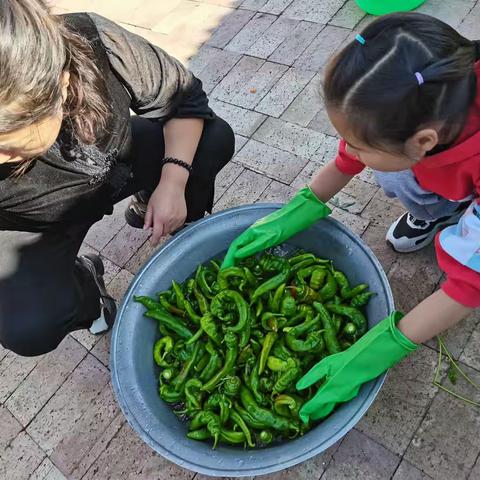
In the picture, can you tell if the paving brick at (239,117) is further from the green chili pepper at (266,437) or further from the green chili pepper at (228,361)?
the green chili pepper at (266,437)

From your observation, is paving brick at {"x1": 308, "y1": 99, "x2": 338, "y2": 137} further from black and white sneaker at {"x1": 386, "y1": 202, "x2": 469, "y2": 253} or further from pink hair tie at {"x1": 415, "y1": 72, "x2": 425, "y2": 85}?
pink hair tie at {"x1": 415, "y1": 72, "x2": 425, "y2": 85}

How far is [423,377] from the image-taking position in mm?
2070

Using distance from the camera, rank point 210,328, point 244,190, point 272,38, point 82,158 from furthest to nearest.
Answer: point 272,38, point 244,190, point 210,328, point 82,158

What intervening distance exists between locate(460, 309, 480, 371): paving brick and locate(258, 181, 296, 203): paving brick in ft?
3.69

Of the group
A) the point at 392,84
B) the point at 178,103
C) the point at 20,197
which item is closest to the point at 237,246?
the point at 178,103

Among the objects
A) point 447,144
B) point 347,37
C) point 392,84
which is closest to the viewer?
point 392,84

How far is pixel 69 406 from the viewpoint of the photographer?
239cm

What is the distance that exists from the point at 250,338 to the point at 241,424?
1.12 ft

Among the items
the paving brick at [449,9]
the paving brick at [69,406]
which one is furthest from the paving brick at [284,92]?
the paving brick at [69,406]

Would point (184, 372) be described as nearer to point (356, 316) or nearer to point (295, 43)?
point (356, 316)

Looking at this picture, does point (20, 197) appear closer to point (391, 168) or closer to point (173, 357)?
point (173, 357)

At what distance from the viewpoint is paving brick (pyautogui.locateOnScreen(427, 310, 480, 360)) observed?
6.84 ft

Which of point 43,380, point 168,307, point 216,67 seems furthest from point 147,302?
point 216,67

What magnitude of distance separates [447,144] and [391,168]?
173mm
